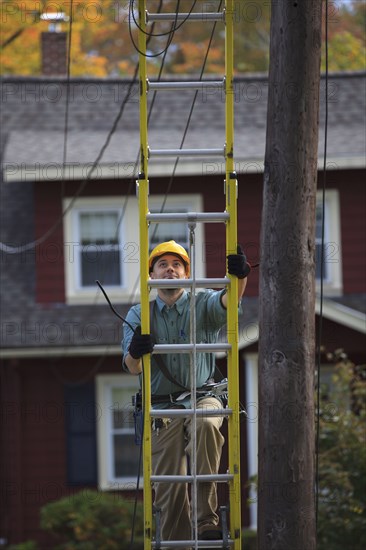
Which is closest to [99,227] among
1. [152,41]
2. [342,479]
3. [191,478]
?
[342,479]

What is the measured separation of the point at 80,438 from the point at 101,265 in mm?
2635

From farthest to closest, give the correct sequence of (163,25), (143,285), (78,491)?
(163,25), (78,491), (143,285)

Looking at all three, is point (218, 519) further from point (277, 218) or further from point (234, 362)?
point (277, 218)

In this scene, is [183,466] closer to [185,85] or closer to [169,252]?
[169,252]

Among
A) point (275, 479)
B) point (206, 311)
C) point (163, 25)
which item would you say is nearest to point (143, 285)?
point (206, 311)

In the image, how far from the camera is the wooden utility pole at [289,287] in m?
7.04

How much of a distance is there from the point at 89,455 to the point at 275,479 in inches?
452

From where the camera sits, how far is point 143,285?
6.73 m

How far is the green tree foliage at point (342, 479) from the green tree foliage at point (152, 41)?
1483 cm

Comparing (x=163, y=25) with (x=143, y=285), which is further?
(x=163, y=25)

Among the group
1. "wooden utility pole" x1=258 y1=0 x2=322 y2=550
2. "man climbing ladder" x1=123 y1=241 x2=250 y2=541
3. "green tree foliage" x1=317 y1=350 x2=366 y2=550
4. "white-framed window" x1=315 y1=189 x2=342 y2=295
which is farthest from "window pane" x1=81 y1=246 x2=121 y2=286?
"wooden utility pole" x1=258 y1=0 x2=322 y2=550

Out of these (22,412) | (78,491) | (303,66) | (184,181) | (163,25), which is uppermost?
(163,25)

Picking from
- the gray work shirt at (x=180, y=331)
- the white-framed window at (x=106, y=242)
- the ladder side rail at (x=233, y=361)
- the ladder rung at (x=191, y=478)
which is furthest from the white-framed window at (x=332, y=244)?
the ladder rung at (x=191, y=478)

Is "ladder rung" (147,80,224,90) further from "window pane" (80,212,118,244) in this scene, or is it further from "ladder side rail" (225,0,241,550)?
"window pane" (80,212,118,244)
